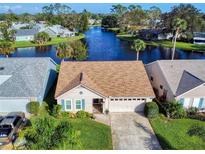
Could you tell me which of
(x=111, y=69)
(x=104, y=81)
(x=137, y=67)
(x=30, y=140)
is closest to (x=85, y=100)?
(x=104, y=81)

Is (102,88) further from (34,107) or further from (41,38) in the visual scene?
(41,38)

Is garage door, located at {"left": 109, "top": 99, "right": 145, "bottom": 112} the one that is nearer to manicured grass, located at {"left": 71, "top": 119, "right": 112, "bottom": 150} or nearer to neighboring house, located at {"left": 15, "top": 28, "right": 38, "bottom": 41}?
manicured grass, located at {"left": 71, "top": 119, "right": 112, "bottom": 150}

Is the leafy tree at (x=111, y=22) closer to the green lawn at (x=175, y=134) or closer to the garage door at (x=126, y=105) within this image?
the garage door at (x=126, y=105)

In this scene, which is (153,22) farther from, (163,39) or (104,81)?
(104,81)

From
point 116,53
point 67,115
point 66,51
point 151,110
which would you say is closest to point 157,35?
point 116,53

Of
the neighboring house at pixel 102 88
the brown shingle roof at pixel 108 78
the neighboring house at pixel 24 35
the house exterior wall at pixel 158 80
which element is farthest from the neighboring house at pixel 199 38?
the neighboring house at pixel 102 88

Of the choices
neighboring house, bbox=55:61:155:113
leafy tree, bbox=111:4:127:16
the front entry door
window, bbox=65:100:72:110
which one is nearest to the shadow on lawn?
neighboring house, bbox=55:61:155:113
